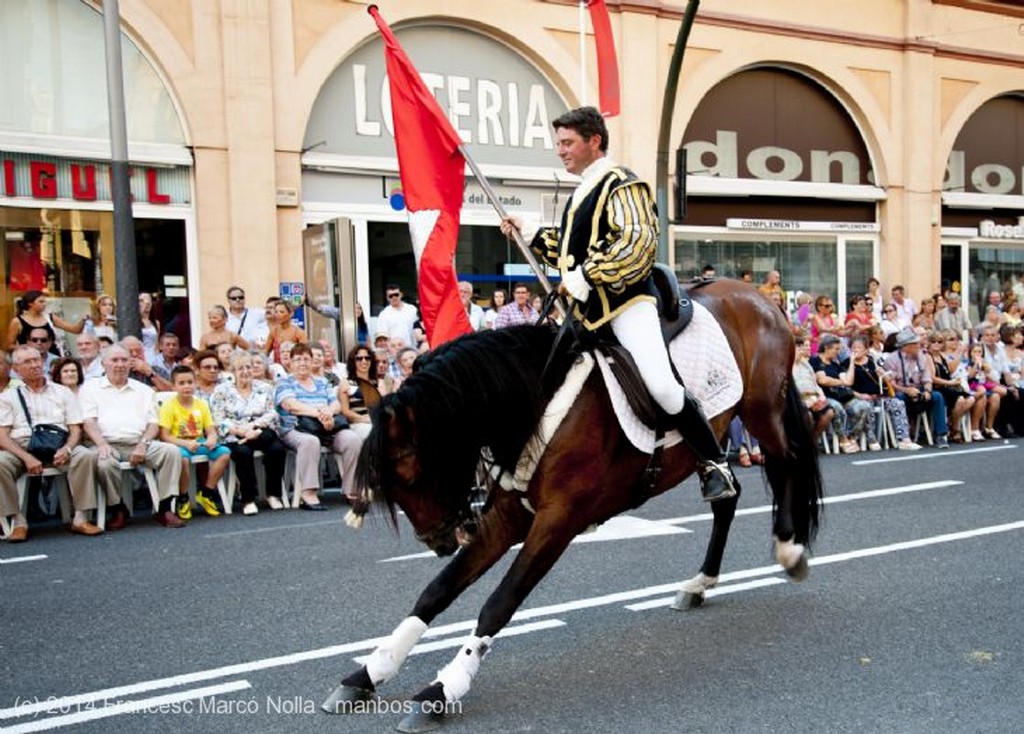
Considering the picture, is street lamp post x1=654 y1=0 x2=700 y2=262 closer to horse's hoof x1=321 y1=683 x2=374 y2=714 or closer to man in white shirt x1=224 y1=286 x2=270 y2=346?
man in white shirt x1=224 y1=286 x2=270 y2=346

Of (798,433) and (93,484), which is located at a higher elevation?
(798,433)

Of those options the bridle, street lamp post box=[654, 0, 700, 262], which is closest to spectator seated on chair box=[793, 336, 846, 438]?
street lamp post box=[654, 0, 700, 262]

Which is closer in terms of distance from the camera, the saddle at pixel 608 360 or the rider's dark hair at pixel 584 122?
the saddle at pixel 608 360

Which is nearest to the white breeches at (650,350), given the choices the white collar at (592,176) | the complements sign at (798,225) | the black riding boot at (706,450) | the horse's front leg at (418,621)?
the black riding boot at (706,450)

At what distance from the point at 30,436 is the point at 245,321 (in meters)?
3.99

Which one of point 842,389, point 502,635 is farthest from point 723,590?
point 842,389

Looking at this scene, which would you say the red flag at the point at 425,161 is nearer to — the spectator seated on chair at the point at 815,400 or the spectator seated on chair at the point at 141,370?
the spectator seated on chair at the point at 141,370

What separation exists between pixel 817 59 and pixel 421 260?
15.9 m

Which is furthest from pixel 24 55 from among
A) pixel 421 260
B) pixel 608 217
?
pixel 608 217

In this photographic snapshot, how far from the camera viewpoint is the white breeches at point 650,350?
14.6 ft

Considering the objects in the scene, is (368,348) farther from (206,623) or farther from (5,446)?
(206,623)

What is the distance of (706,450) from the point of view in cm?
483

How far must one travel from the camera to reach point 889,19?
70.0ft

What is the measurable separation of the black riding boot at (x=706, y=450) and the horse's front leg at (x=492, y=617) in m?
0.88
